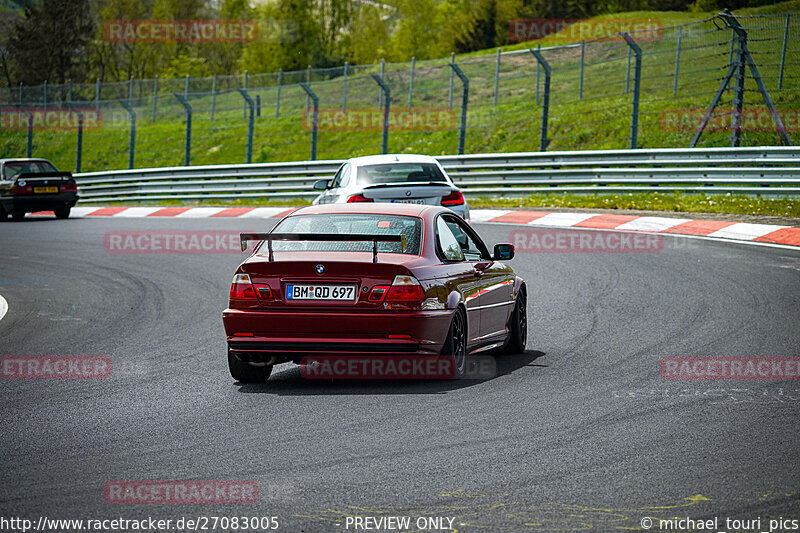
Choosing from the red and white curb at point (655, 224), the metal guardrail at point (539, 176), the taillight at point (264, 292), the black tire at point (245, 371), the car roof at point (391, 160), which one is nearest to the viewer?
the taillight at point (264, 292)

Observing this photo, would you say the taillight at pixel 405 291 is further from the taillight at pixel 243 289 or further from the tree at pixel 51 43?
the tree at pixel 51 43

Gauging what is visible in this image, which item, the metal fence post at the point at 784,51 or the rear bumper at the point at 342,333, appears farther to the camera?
the metal fence post at the point at 784,51

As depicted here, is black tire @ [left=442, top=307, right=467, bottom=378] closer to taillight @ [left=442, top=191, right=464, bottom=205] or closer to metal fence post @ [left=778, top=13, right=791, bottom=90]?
taillight @ [left=442, top=191, right=464, bottom=205]

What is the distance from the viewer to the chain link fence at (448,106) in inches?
1310

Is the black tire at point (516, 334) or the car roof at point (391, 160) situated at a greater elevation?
the car roof at point (391, 160)

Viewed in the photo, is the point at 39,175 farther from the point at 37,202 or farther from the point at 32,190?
the point at 37,202

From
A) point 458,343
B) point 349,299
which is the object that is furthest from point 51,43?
point 349,299

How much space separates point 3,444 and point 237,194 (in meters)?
23.9

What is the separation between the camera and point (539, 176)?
83.5 feet

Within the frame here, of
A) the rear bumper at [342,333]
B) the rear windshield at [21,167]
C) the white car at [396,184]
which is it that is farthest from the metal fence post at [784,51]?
the rear bumper at [342,333]

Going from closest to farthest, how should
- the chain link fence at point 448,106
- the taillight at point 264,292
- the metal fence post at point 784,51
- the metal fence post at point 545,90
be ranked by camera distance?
the taillight at point 264,292 < the metal fence post at point 545,90 < the metal fence post at point 784,51 < the chain link fence at point 448,106

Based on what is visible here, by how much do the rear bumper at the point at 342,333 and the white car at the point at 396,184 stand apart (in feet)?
26.2

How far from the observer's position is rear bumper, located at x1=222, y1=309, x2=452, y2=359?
7891 millimetres

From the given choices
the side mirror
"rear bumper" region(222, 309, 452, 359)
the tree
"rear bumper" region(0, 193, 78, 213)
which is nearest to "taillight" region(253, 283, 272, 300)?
"rear bumper" region(222, 309, 452, 359)
